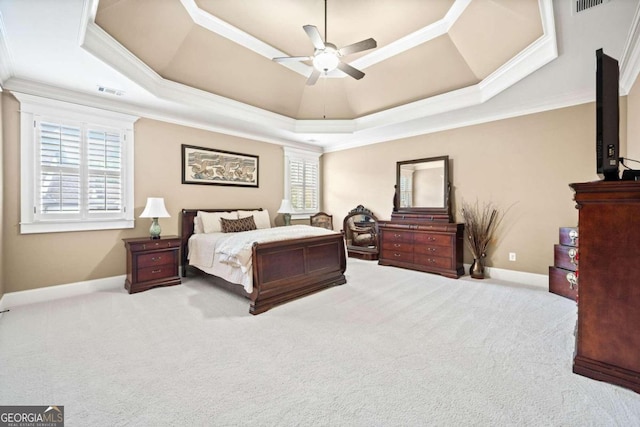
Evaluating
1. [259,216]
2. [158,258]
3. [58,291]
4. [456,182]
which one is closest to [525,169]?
[456,182]

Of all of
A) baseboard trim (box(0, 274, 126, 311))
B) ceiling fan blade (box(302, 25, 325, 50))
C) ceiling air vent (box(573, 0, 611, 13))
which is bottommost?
baseboard trim (box(0, 274, 126, 311))

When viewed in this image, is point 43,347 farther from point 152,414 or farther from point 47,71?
point 47,71

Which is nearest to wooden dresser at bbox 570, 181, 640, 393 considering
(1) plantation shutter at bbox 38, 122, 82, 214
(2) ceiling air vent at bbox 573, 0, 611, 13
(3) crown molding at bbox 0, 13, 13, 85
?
(2) ceiling air vent at bbox 573, 0, 611, 13

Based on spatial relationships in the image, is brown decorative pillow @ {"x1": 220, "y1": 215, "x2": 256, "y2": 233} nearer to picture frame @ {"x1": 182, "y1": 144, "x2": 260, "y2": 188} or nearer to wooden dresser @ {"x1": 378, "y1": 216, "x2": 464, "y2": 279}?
picture frame @ {"x1": 182, "y1": 144, "x2": 260, "y2": 188}

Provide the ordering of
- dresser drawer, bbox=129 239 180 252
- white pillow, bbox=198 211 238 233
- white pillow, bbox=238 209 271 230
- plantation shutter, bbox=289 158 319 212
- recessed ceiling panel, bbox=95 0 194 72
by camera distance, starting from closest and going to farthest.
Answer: recessed ceiling panel, bbox=95 0 194 72, dresser drawer, bbox=129 239 180 252, white pillow, bbox=198 211 238 233, white pillow, bbox=238 209 271 230, plantation shutter, bbox=289 158 319 212

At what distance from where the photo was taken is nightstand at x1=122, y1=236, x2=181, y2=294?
12.4 feet

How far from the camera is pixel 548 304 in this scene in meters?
3.29

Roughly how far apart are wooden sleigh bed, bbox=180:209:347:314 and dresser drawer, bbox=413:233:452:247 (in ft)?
5.10

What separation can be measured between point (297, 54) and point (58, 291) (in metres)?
4.62

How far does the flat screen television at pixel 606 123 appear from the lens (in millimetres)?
1868

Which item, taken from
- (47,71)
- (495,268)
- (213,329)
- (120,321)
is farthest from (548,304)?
(47,71)

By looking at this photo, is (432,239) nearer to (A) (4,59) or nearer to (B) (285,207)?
(B) (285,207)

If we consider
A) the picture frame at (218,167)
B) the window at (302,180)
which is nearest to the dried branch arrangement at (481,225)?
the window at (302,180)

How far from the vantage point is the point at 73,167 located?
3684mm
